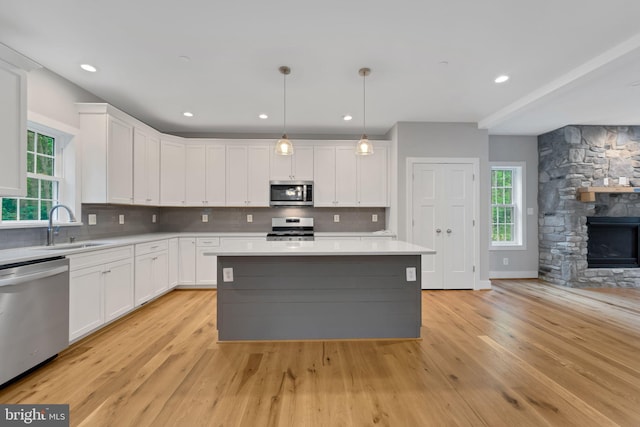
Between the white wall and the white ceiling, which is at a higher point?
the white ceiling

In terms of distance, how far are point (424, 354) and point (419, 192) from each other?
262cm

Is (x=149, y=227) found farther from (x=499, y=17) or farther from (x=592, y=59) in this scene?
(x=592, y=59)

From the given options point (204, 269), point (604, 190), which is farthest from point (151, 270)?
point (604, 190)

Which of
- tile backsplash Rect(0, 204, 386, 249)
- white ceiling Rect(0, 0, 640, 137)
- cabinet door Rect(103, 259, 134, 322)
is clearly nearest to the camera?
white ceiling Rect(0, 0, 640, 137)

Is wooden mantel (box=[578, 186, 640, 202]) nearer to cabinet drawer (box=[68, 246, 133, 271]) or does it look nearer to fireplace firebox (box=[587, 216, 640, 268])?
fireplace firebox (box=[587, 216, 640, 268])

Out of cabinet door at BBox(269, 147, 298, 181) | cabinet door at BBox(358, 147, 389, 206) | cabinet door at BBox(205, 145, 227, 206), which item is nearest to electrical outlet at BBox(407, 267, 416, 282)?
cabinet door at BBox(358, 147, 389, 206)

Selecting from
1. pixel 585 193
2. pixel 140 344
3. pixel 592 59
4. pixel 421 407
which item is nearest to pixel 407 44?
pixel 592 59

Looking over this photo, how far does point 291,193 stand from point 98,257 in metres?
2.68

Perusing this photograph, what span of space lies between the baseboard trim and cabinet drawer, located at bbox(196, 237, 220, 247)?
16.2 ft

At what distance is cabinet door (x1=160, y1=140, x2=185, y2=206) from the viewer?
14.3 ft

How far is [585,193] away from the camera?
175 inches

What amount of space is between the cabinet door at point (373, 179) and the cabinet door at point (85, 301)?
362cm

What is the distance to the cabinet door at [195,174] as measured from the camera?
457 centimetres

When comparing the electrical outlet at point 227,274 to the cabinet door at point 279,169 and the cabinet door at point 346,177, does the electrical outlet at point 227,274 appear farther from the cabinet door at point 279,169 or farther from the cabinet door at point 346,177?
the cabinet door at point 346,177
